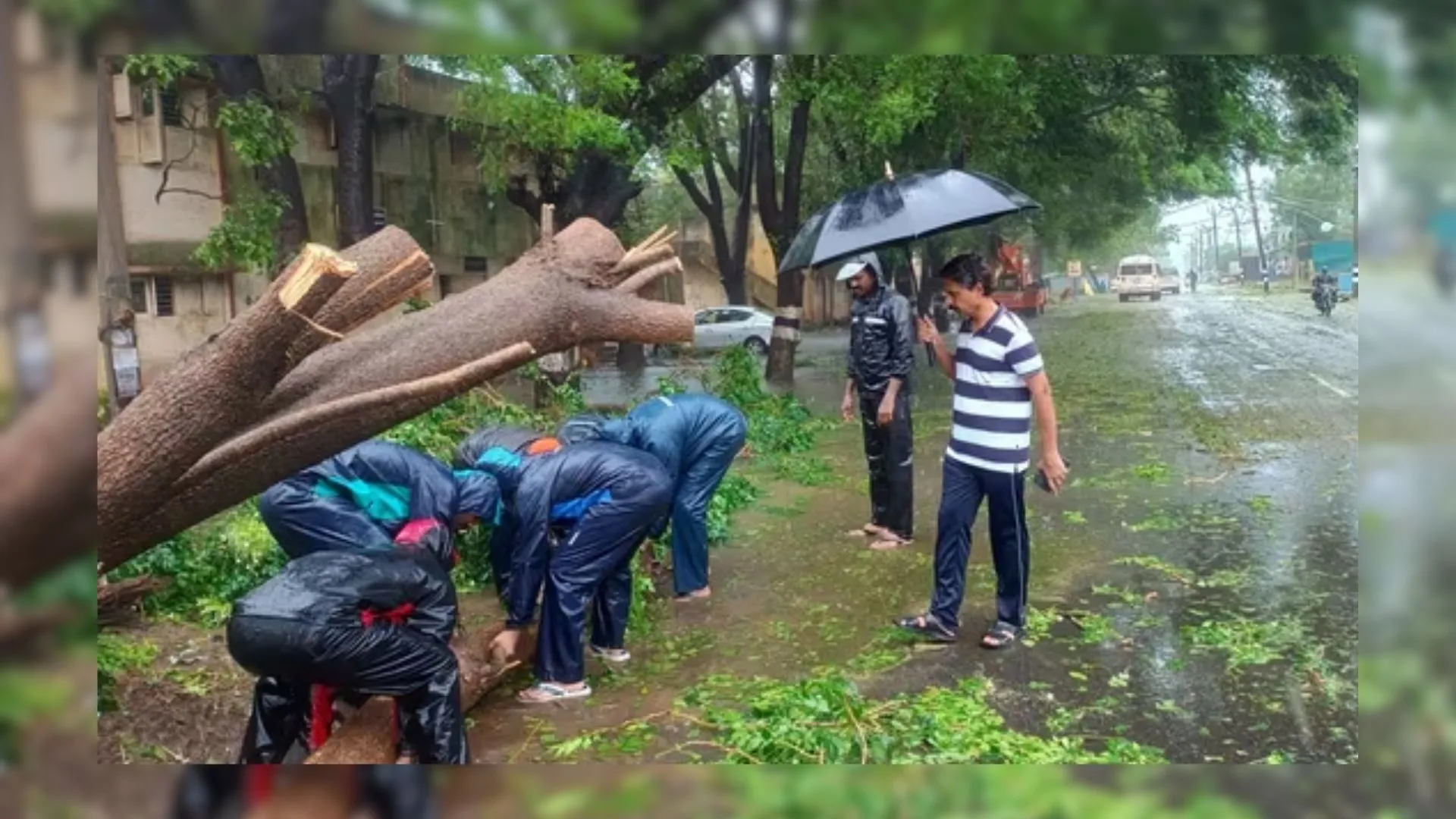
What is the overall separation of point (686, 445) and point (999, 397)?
1383mm

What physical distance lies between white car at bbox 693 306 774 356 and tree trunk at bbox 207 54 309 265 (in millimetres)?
1849

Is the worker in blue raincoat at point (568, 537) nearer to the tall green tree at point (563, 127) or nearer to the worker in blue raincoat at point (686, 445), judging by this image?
the worker in blue raincoat at point (686, 445)

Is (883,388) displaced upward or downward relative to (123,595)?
upward

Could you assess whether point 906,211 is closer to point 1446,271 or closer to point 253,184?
point 1446,271

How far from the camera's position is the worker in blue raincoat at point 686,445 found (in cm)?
466

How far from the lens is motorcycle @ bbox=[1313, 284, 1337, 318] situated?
4.07m

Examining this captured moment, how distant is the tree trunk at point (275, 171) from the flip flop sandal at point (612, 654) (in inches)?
85.3

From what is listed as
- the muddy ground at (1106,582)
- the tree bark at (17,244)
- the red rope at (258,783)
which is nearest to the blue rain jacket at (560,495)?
the muddy ground at (1106,582)

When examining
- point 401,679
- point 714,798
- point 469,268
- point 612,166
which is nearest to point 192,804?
point 401,679

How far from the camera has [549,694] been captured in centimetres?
394

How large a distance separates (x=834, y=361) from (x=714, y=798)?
3079mm

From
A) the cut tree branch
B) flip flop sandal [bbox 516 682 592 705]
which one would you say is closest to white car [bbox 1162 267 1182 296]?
flip flop sandal [bbox 516 682 592 705]

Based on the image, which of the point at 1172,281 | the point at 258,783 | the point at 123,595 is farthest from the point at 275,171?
the point at 1172,281

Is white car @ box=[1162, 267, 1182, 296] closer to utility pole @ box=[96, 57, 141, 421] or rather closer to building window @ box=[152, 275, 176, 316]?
building window @ box=[152, 275, 176, 316]
